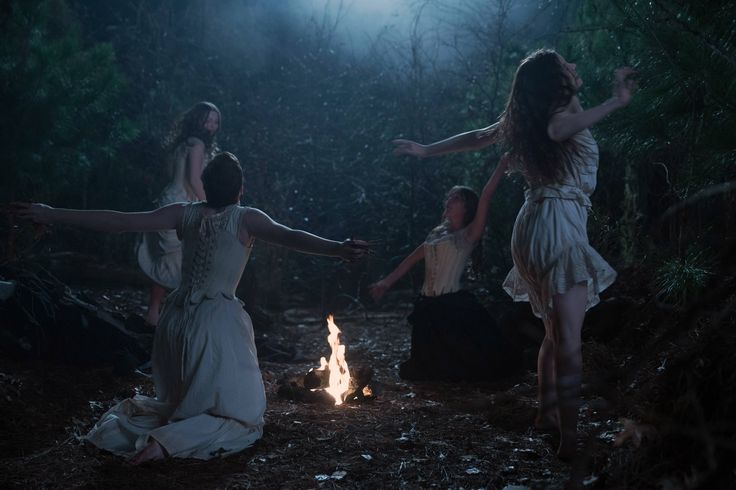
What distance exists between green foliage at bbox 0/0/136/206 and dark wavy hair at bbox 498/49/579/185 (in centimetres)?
449

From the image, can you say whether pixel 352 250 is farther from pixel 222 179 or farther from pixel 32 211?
pixel 32 211

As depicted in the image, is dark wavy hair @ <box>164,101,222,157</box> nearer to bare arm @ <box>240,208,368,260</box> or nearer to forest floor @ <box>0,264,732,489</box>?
forest floor @ <box>0,264,732,489</box>

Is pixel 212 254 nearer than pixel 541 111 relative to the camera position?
No

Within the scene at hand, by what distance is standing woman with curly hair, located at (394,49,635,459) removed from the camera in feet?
10.7

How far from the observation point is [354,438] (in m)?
3.90

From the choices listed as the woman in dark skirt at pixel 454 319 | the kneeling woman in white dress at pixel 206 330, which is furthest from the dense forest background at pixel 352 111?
the kneeling woman in white dress at pixel 206 330

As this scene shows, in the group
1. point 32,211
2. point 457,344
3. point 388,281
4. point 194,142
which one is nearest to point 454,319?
point 457,344

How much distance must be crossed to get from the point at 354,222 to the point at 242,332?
Result: 693cm

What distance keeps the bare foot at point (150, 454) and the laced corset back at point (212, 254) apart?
767 mm

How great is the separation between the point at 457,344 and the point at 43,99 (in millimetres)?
4129

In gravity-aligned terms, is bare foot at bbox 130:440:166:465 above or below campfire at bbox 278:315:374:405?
below

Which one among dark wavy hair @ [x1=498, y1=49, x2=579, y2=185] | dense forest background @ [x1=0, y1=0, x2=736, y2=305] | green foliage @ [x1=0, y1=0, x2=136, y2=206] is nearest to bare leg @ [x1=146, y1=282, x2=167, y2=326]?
dense forest background @ [x1=0, y1=0, x2=736, y2=305]

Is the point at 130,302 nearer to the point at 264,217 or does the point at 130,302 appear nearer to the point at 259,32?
the point at 264,217

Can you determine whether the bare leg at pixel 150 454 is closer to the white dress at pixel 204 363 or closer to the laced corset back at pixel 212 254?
the white dress at pixel 204 363
